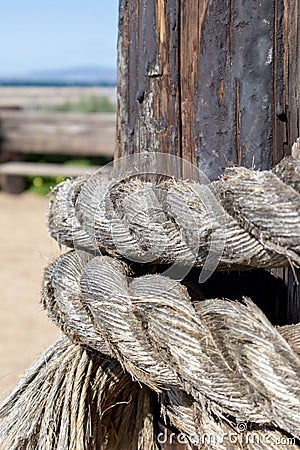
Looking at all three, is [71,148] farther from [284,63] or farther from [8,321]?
[284,63]

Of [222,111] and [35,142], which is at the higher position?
[222,111]

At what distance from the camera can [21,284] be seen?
433 cm

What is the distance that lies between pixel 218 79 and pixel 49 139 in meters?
5.83

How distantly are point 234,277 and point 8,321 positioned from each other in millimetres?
3012

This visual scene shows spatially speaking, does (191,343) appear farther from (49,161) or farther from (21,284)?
(49,161)

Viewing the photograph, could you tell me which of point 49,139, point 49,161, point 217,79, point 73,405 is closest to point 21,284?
point 49,139

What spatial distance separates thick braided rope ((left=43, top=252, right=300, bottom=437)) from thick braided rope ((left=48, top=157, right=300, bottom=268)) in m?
0.05

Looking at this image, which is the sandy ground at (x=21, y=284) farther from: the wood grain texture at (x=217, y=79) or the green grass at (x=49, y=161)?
the wood grain texture at (x=217, y=79)

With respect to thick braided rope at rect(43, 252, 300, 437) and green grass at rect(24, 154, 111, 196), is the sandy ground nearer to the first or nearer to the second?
green grass at rect(24, 154, 111, 196)

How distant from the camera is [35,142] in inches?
260

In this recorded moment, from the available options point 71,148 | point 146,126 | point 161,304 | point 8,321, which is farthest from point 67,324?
point 71,148

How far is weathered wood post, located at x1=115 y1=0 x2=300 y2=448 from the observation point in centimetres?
84

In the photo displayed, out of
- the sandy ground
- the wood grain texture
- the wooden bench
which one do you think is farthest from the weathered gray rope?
the wooden bench

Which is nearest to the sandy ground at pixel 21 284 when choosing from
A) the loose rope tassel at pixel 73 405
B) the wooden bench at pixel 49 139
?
the wooden bench at pixel 49 139
